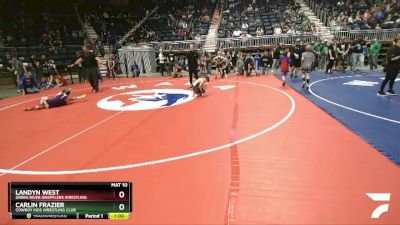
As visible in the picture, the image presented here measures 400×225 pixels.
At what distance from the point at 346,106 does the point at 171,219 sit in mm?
6689

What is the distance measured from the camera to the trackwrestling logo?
9.52 metres

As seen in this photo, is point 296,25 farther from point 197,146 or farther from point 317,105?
point 197,146

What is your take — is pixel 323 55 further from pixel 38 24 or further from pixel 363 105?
pixel 38 24

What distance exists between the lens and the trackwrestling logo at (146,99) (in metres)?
9.52

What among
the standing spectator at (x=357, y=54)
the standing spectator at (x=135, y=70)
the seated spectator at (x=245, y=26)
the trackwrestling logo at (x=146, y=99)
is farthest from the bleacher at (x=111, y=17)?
the standing spectator at (x=357, y=54)

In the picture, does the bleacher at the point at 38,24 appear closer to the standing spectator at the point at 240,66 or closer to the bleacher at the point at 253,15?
the bleacher at the point at 253,15

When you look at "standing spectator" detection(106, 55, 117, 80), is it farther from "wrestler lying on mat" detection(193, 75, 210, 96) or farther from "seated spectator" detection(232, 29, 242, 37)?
"wrestler lying on mat" detection(193, 75, 210, 96)

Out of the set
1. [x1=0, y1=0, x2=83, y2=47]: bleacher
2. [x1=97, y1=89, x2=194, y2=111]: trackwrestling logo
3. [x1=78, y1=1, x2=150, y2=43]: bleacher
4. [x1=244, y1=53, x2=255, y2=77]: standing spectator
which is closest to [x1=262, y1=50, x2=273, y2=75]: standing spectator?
[x1=244, y1=53, x2=255, y2=77]: standing spectator
